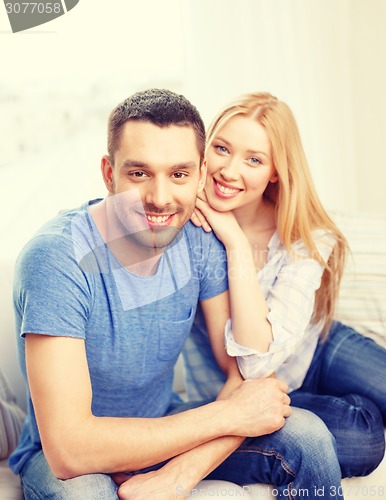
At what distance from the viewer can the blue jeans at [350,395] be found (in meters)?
1.38

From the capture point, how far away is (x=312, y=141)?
2.55 m

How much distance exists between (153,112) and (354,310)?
85 cm

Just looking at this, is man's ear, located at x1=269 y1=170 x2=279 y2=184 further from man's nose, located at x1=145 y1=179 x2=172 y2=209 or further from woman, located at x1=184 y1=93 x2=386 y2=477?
man's nose, located at x1=145 y1=179 x2=172 y2=209

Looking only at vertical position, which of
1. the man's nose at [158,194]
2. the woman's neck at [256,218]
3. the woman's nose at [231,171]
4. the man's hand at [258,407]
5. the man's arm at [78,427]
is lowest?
the man's hand at [258,407]

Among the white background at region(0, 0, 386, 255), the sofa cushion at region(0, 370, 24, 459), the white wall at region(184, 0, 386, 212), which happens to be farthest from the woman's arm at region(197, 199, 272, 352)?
the white wall at region(184, 0, 386, 212)

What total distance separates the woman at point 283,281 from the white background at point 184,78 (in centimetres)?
61

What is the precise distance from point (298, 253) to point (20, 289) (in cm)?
67

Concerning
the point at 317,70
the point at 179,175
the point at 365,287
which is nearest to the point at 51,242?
the point at 179,175

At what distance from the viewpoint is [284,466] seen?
125cm

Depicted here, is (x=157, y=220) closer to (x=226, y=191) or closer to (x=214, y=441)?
(x=226, y=191)

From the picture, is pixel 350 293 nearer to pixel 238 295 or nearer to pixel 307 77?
pixel 238 295

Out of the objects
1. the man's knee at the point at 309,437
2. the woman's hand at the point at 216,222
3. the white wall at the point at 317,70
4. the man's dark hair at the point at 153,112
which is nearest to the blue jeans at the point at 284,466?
the man's knee at the point at 309,437

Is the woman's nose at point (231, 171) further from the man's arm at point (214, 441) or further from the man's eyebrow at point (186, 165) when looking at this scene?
the man's arm at point (214, 441)

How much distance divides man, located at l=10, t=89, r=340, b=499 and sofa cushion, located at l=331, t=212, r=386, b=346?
0.45 meters
